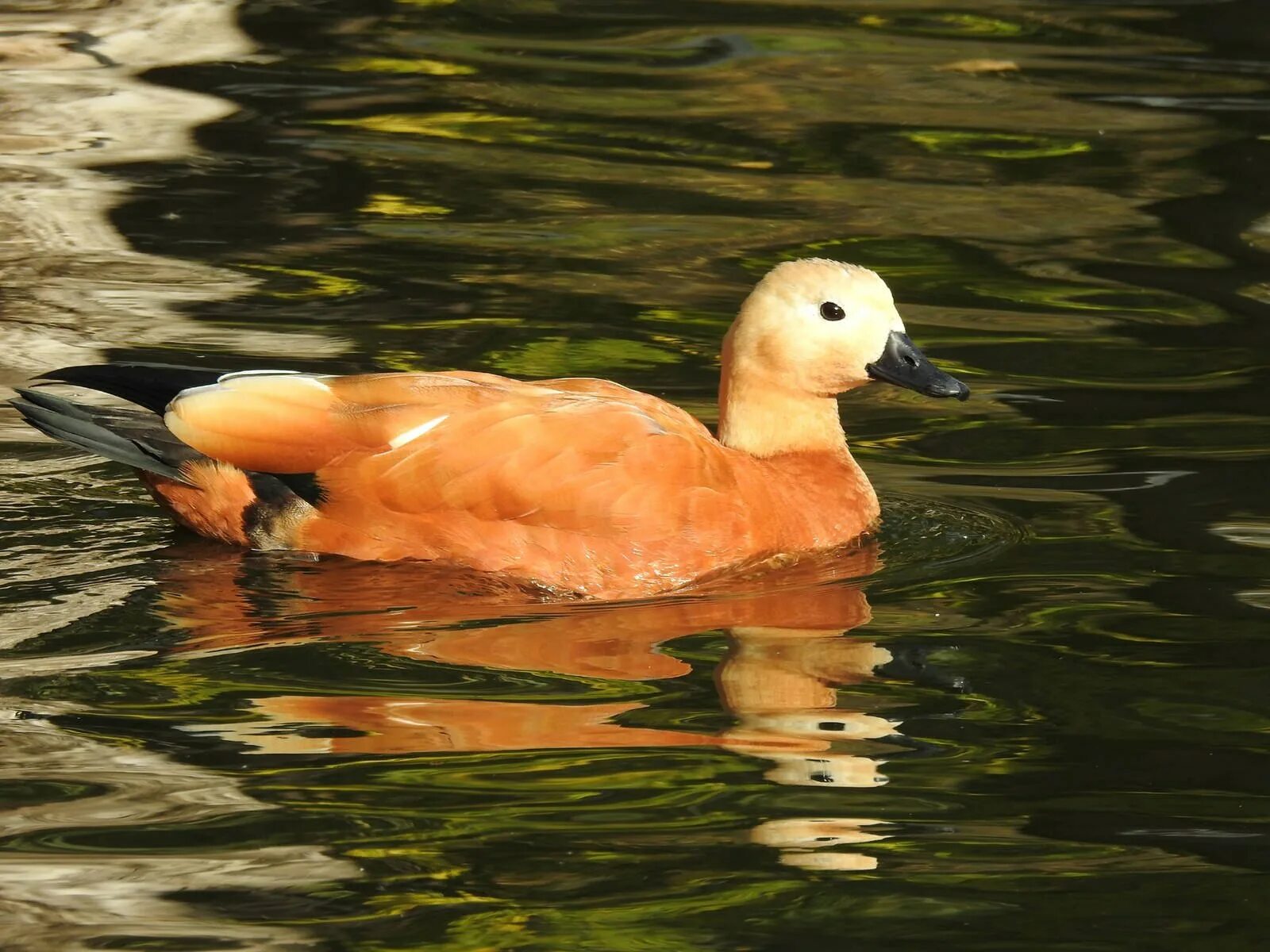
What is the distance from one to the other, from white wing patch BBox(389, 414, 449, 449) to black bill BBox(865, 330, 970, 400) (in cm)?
157

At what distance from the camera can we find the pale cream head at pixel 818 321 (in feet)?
25.5

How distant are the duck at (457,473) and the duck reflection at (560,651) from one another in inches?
4.2

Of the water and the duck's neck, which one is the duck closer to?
the water

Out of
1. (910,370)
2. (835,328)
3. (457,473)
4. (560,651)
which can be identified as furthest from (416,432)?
(910,370)

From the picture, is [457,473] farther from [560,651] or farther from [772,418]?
[772,418]

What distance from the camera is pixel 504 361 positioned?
9.70m

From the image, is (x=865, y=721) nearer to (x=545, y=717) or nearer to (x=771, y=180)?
(x=545, y=717)

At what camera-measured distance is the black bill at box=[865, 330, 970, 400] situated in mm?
7746

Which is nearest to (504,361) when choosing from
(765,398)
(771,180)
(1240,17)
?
(765,398)

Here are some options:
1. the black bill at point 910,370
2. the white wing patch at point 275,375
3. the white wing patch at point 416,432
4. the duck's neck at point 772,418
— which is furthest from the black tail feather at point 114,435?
the black bill at point 910,370

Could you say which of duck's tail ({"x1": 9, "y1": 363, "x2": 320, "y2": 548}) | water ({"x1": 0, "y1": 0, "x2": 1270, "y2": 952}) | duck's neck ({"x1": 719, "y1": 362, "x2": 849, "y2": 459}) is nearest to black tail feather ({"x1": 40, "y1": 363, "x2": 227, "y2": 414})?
duck's tail ({"x1": 9, "y1": 363, "x2": 320, "y2": 548})

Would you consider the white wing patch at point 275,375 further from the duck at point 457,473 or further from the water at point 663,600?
the water at point 663,600

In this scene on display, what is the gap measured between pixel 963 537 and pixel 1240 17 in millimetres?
10499

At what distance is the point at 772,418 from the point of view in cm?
802
